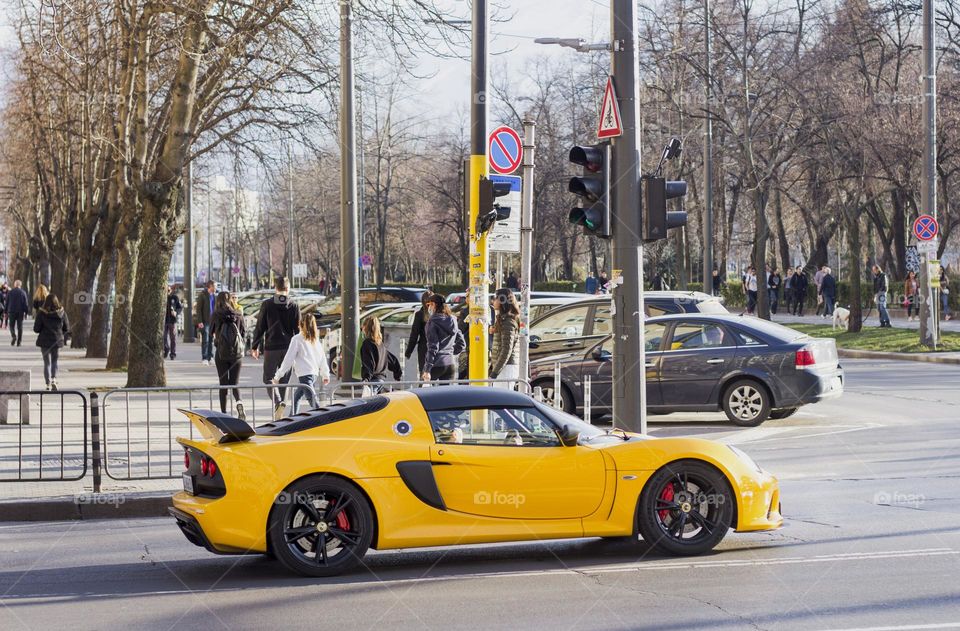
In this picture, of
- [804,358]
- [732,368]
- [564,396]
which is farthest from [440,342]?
[804,358]

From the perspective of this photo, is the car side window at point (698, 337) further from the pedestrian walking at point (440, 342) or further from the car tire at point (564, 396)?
the pedestrian walking at point (440, 342)

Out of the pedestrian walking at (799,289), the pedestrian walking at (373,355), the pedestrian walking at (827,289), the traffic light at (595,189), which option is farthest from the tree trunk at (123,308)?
the pedestrian walking at (799,289)

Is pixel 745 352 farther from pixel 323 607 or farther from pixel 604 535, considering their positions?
pixel 323 607

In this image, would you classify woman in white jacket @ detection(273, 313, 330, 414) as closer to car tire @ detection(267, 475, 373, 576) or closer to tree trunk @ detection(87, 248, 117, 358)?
car tire @ detection(267, 475, 373, 576)

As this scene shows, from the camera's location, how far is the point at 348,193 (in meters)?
19.2

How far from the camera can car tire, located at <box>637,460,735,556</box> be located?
8742 millimetres

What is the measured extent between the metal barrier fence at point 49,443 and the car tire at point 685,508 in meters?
5.90

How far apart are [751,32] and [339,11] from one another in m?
26.4

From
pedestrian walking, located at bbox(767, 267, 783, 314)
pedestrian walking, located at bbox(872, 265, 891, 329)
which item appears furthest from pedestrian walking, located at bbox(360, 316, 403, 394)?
pedestrian walking, located at bbox(767, 267, 783, 314)

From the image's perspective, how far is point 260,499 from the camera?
26.8ft

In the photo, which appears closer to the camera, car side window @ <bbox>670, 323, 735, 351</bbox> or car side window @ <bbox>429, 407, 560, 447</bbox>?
car side window @ <bbox>429, 407, 560, 447</bbox>

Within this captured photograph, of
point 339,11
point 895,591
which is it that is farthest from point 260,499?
point 339,11

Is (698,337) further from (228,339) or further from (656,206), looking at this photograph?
(228,339)

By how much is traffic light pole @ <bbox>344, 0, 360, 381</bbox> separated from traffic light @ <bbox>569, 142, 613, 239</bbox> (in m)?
6.90
